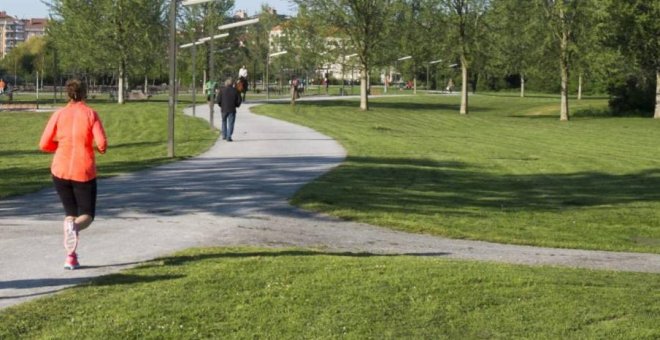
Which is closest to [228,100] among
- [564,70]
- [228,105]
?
[228,105]

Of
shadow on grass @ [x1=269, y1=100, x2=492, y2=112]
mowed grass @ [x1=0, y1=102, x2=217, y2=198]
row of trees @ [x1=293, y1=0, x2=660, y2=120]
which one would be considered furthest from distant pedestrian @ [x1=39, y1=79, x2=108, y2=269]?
row of trees @ [x1=293, y1=0, x2=660, y2=120]

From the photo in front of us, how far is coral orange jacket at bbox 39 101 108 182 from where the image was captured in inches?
351

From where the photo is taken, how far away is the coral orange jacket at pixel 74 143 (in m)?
8.91

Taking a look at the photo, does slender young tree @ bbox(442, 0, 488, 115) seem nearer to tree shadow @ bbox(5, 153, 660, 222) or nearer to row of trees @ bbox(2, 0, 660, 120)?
row of trees @ bbox(2, 0, 660, 120)

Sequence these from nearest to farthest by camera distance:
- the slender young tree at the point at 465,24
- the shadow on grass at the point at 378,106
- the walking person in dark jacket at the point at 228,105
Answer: the walking person in dark jacket at the point at 228,105 → the slender young tree at the point at 465,24 → the shadow on grass at the point at 378,106

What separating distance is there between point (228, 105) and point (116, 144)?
382cm

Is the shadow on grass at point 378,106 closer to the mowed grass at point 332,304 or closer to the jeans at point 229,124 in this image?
the jeans at point 229,124

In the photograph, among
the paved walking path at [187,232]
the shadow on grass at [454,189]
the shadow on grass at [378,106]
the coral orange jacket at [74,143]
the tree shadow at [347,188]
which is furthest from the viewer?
the shadow on grass at [378,106]

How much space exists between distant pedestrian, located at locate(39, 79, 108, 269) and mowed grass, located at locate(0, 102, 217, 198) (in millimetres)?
6545

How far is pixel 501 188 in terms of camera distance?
1958 cm

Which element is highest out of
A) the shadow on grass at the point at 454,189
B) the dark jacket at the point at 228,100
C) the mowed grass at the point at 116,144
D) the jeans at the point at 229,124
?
the dark jacket at the point at 228,100

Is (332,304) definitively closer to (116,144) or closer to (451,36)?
(116,144)

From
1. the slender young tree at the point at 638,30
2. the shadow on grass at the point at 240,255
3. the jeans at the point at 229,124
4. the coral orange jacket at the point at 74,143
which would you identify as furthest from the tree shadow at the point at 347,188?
the slender young tree at the point at 638,30

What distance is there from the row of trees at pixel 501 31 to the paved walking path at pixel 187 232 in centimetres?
4051
